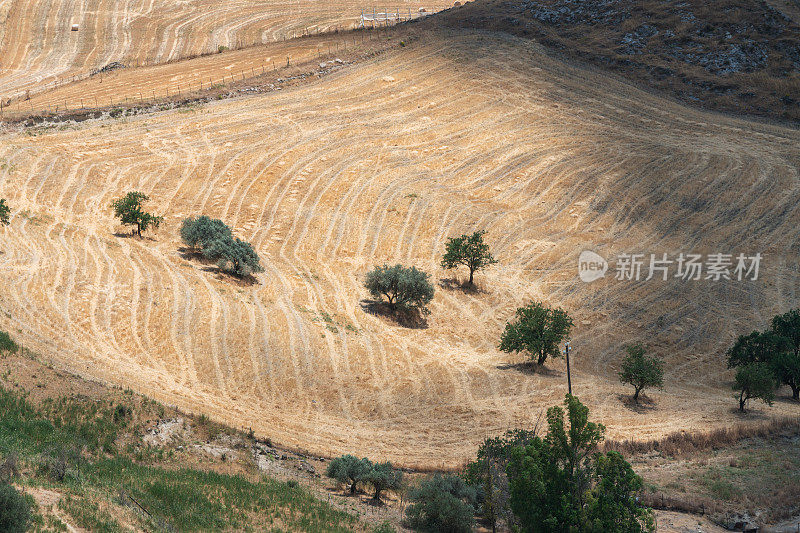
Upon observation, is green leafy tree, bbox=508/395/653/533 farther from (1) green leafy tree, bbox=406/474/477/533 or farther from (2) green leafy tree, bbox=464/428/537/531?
(2) green leafy tree, bbox=464/428/537/531

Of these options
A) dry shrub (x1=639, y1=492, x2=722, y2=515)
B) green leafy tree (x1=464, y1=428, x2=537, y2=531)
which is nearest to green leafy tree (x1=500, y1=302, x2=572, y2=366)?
green leafy tree (x1=464, y1=428, x2=537, y2=531)

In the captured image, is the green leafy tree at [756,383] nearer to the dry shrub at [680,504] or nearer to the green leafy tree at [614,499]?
the dry shrub at [680,504]

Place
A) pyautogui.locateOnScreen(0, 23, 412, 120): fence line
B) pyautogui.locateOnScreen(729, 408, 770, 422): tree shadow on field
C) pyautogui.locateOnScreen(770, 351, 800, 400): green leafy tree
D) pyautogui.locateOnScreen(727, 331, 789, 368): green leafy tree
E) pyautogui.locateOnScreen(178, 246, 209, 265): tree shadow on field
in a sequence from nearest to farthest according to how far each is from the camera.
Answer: pyautogui.locateOnScreen(729, 408, 770, 422): tree shadow on field, pyautogui.locateOnScreen(770, 351, 800, 400): green leafy tree, pyautogui.locateOnScreen(727, 331, 789, 368): green leafy tree, pyautogui.locateOnScreen(178, 246, 209, 265): tree shadow on field, pyautogui.locateOnScreen(0, 23, 412, 120): fence line

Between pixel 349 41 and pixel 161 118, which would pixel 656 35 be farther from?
pixel 161 118

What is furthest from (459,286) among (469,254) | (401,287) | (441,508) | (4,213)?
(4,213)

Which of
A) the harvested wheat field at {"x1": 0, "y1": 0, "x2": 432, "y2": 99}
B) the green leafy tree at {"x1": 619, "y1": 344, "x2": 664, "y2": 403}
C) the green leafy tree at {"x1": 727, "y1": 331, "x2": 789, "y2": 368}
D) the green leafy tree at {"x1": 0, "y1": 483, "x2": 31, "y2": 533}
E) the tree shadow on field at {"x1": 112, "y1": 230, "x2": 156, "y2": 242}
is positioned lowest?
the green leafy tree at {"x1": 0, "y1": 483, "x2": 31, "y2": 533}

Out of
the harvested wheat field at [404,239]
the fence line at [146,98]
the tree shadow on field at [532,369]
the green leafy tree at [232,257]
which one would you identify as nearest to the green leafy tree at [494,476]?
the harvested wheat field at [404,239]
